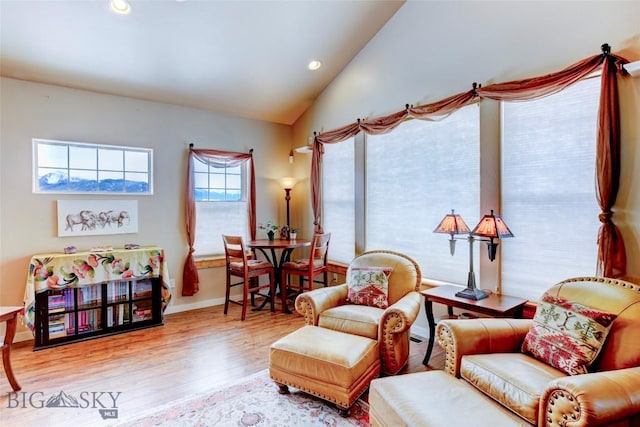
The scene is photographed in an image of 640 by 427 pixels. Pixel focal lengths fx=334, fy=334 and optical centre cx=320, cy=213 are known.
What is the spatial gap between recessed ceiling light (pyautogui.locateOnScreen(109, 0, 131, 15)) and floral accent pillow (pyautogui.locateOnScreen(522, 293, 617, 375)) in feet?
12.8

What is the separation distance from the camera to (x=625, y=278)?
7.06 ft

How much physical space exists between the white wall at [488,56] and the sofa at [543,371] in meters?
0.66

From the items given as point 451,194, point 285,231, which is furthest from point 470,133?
point 285,231

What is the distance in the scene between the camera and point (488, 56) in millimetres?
2840

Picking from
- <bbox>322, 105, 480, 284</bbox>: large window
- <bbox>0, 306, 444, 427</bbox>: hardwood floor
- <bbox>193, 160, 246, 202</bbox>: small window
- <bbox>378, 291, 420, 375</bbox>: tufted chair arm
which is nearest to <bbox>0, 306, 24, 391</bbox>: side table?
<bbox>0, 306, 444, 427</bbox>: hardwood floor

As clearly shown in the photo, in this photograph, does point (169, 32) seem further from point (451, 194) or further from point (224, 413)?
point (224, 413)

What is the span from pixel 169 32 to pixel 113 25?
46cm

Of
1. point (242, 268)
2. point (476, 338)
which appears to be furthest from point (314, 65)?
point (476, 338)

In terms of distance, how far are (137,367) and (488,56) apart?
12.9 ft

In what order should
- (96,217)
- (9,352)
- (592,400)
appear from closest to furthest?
(592,400) → (9,352) → (96,217)

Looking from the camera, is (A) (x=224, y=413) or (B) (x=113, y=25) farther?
(B) (x=113, y=25)

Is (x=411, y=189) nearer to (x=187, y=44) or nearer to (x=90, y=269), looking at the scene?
(x=187, y=44)

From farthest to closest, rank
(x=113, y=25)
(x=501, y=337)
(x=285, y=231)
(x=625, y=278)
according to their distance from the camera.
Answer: (x=285, y=231)
(x=113, y=25)
(x=625, y=278)
(x=501, y=337)

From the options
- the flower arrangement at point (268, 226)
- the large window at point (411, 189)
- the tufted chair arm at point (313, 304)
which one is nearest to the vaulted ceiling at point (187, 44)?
the large window at point (411, 189)
